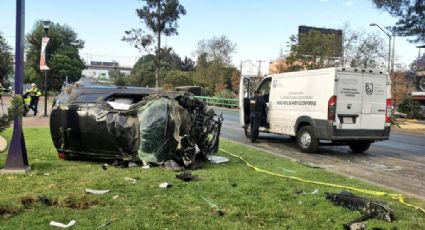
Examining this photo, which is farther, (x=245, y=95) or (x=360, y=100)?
(x=245, y=95)

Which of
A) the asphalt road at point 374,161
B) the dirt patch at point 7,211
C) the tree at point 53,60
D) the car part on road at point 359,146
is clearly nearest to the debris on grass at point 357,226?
the asphalt road at point 374,161

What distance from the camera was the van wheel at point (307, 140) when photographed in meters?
12.4

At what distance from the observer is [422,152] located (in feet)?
46.5

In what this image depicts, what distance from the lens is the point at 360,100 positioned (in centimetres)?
1226

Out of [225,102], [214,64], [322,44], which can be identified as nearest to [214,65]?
[214,64]

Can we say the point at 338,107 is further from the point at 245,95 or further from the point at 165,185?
the point at 165,185

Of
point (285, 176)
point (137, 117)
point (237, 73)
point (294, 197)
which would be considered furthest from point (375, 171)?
point (237, 73)

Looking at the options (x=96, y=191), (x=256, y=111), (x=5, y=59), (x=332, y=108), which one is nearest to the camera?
(x=96, y=191)

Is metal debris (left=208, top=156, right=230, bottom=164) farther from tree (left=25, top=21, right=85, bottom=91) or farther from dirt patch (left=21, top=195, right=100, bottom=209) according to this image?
tree (left=25, top=21, right=85, bottom=91)

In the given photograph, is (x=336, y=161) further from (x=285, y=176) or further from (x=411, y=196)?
(x=411, y=196)

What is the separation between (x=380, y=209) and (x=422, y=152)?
9.46 m

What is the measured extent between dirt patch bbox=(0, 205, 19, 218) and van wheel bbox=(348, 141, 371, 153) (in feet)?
32.0

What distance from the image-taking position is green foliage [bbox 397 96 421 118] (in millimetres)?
38219

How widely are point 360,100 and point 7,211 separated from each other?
922 centimetres
